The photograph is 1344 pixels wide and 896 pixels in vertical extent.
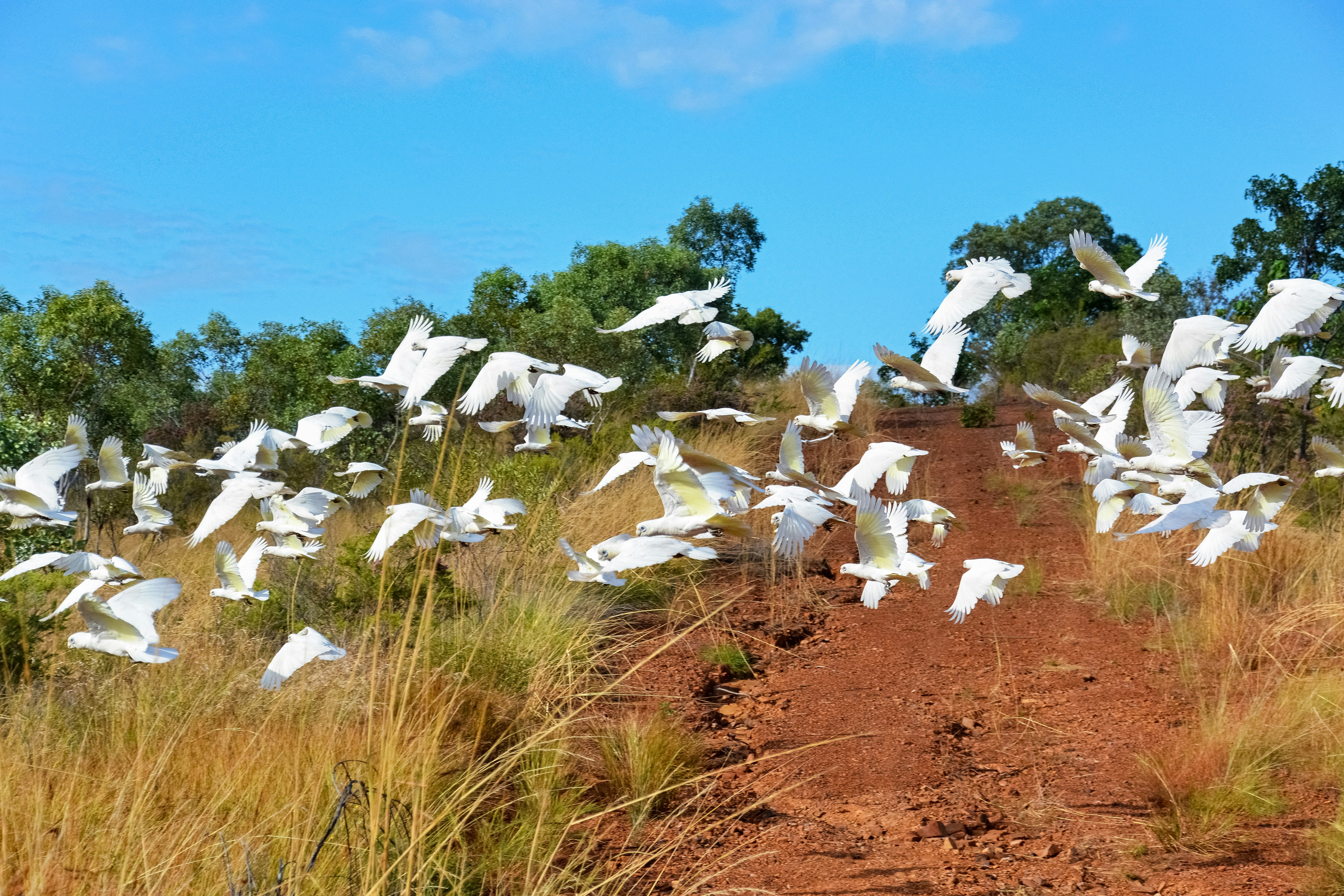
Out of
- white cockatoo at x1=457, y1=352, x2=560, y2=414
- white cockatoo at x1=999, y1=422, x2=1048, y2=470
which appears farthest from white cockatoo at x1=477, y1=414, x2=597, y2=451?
white cockatoo at x1=999, y1=422, x2=1048, y2=470

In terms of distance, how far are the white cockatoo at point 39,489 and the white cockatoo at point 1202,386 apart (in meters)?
3.82

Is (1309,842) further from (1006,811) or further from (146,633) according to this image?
(146,633)

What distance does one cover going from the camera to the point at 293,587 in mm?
5875

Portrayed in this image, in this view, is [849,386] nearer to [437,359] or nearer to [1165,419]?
[1165,419]

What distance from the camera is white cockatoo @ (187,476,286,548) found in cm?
353

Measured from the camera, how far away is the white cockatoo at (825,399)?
130 inches

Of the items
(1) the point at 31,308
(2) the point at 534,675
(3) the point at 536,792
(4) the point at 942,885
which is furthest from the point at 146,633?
(1) the point at 31,308

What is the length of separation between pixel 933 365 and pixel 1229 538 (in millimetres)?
1128

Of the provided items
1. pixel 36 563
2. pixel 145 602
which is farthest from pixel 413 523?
pixel 36 563

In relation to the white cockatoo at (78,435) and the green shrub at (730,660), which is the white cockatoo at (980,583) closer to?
the green shrub at (730,660)

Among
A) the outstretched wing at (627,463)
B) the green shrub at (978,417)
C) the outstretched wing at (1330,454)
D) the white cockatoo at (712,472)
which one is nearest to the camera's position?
the white cockatoo at (712,472)

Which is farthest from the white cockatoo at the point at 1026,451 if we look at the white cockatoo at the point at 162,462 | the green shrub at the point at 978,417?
the green shrub at the point at 978,417

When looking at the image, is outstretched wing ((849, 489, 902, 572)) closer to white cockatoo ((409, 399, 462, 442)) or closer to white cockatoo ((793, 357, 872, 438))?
white cockatoo ((793, 357, 872, 438))

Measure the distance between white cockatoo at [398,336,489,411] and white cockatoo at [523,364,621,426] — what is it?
0.79 ft
